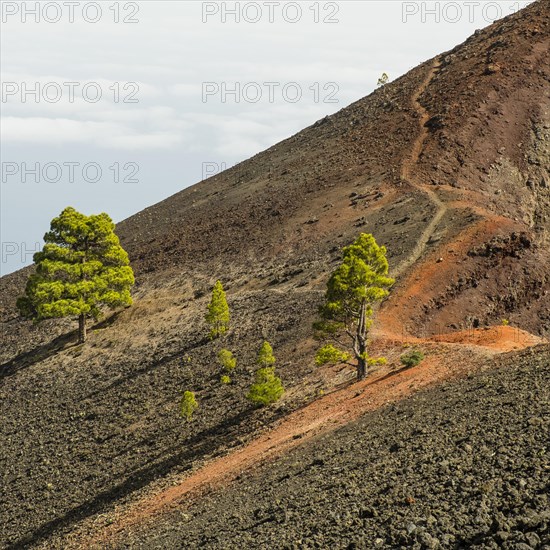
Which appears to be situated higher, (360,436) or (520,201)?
(520,201)

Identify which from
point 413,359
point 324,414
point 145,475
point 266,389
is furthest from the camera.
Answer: point 266,389

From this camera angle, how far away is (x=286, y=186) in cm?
9475

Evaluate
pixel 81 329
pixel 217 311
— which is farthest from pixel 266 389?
pixel 81 329

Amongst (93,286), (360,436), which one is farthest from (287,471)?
(93,286)

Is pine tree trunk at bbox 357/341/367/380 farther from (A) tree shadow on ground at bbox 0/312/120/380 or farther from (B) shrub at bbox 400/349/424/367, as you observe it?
(A) tree shadow on ground at bbox 0/312/120/380

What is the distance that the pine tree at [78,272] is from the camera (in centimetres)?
7312

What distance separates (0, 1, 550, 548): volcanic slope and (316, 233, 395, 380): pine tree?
2346mm

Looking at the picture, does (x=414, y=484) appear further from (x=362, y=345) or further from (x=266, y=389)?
(x=266, y=389)

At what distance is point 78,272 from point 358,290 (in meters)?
34.5

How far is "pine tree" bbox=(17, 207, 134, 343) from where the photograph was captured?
73.1 metres

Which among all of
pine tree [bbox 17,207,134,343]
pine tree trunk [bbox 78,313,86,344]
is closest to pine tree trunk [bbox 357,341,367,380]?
pine tree [bbox 17,207,134,343]

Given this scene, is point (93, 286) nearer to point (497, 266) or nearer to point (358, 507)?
point (497, 266)

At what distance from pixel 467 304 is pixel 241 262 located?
26132 mm

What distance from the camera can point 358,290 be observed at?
46.7 m
